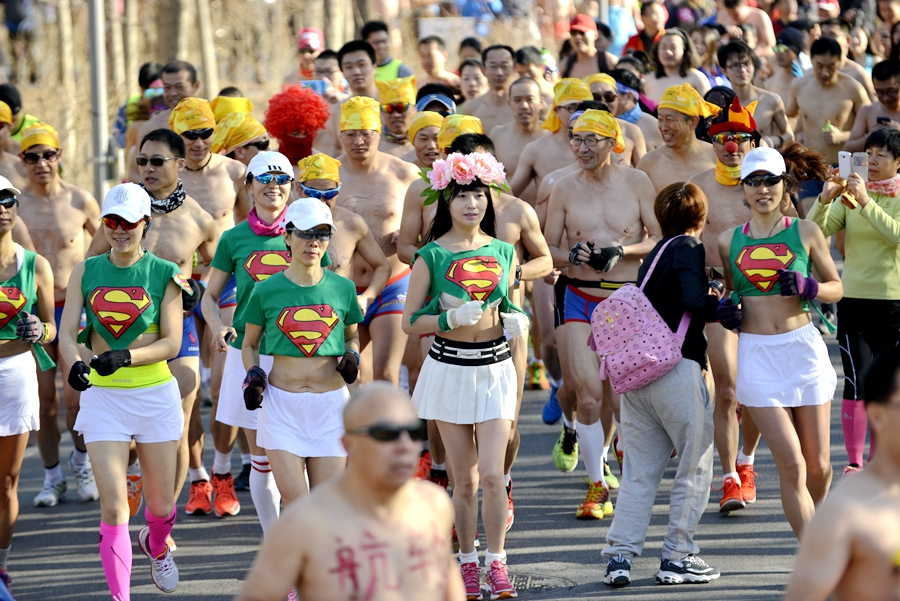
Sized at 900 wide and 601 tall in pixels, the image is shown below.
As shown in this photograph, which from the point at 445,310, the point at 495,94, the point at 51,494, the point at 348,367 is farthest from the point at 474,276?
the point at 495,94

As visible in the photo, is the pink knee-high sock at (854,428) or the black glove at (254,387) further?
the pink knee-high sock at (854,428)

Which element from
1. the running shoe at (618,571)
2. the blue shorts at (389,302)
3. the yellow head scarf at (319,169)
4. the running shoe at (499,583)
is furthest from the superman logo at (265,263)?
the running shoe at (618,571)

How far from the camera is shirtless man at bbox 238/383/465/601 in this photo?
3.30m

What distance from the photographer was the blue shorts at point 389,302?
25.8 feet

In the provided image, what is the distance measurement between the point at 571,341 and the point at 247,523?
7.42ft

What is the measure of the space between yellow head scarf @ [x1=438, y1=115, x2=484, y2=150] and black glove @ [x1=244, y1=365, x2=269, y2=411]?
8.71 feet

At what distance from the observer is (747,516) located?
7309mm

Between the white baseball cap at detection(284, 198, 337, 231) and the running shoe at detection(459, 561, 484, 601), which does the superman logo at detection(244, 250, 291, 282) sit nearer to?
the white baseball cap at detection(284, 198, 337, 231)

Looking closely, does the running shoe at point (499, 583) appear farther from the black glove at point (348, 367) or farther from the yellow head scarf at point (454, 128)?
the yellow head scarf at point (454, 128)

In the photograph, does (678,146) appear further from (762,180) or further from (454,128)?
(762,180)

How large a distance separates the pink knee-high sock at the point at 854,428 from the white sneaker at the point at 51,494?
197 inches

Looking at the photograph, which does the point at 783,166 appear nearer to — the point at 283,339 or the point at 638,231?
the point at 638,231

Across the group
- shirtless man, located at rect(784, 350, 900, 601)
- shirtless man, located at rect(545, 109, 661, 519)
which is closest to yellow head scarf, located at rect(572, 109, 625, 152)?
shirtless man, located at rect(545, 109, 661, 519)

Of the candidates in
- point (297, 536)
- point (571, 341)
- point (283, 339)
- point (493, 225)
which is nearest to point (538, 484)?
point (571, 341)
